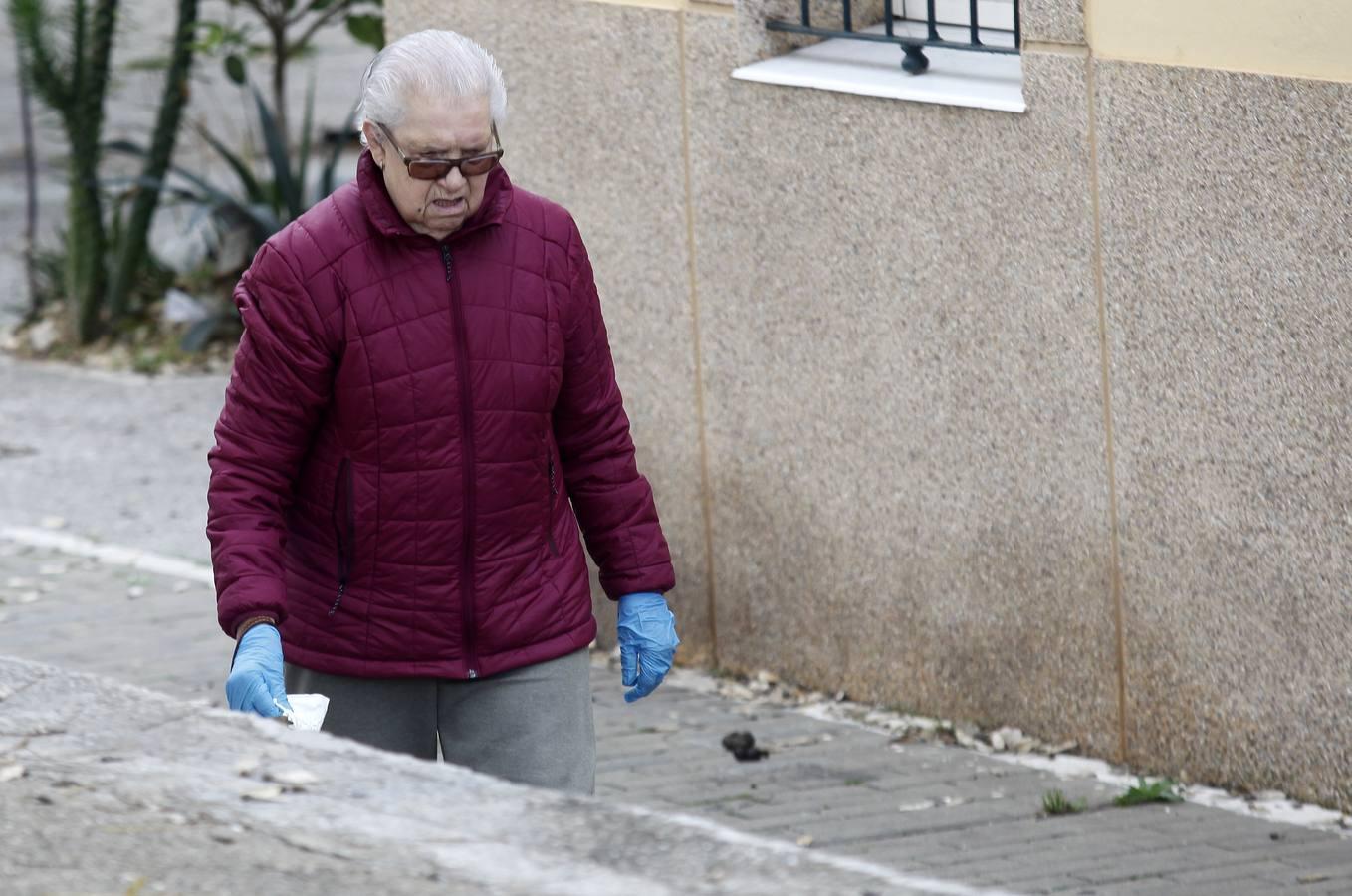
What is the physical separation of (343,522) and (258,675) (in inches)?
12.9

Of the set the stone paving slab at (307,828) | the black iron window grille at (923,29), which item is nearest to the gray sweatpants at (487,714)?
the stone paving slab at (307,828)

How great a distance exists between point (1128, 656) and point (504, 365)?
90.4 inches

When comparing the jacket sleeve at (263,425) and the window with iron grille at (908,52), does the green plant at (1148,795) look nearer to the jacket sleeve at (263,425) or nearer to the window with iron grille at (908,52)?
the window with iron grille at (908,52)

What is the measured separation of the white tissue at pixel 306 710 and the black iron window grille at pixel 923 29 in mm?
2933

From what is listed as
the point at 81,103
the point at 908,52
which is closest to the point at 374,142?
the point at 908,52

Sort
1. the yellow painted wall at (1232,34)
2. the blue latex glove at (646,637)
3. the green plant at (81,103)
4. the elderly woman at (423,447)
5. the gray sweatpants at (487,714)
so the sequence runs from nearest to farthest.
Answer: the elderly woman at (423,447) → the gray sweatpants at (487,714) → the blue latex glove at (646,637) → the yellow painted wall at (1232,34) → the green plant at (81,103)

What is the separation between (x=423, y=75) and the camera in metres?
3.65

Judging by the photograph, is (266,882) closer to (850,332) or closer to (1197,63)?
(1197,63)

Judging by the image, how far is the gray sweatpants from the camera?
3.99 m

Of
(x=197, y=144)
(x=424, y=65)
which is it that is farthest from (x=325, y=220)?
(x=197, y=144)

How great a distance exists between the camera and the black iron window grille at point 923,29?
5980 millimetres

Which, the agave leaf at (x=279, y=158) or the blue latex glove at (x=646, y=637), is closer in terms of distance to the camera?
the blue latex glove at (x=646, y=637)

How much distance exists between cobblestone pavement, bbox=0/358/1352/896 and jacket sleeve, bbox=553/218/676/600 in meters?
1.19

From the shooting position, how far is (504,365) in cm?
383
